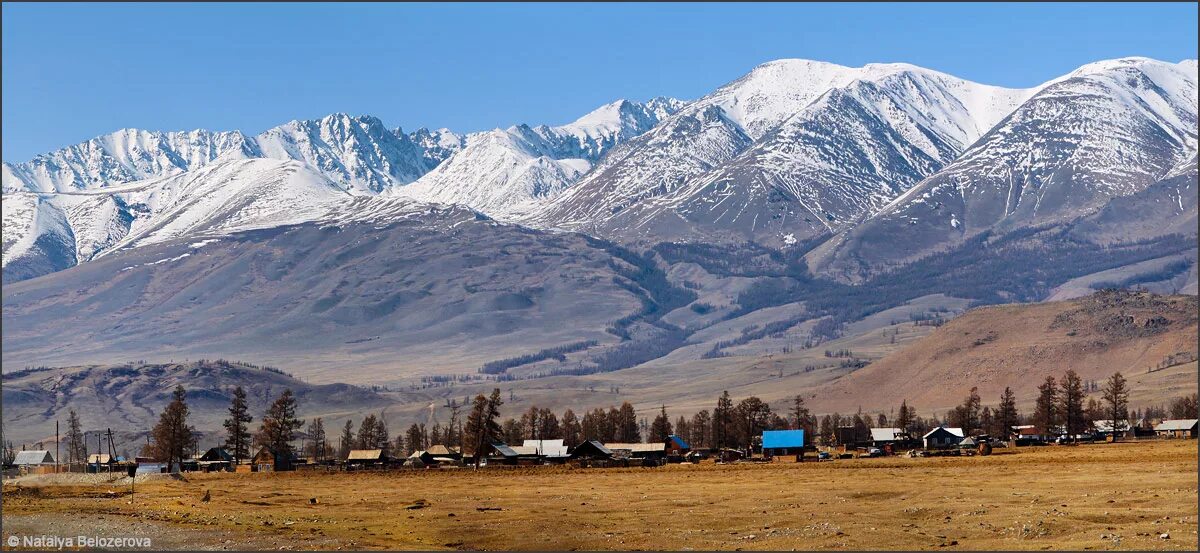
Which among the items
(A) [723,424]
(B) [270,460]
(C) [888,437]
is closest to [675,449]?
(A) [723,424]

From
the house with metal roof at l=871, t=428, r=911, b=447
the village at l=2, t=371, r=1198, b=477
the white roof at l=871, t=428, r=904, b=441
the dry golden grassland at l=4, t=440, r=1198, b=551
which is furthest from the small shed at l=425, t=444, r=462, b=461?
the dry golden grassland at l=4, t=440, r=1198, b=551

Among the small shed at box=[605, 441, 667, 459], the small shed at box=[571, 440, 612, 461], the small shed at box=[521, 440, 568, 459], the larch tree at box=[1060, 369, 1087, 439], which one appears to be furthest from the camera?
the larch tree at box=[1060, 369, 1087, 439]

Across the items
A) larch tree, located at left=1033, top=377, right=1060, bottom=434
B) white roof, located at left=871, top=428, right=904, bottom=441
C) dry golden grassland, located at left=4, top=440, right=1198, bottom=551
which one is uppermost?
larch tree, located at left=1033, top=377, right=1060, bottom=434

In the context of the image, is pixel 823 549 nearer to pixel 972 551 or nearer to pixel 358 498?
pixel 972 551

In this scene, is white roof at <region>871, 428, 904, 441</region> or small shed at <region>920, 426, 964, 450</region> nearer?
small shed at <region>920, 426, 964, 450</region>

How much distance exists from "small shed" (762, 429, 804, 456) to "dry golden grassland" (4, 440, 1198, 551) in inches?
1995

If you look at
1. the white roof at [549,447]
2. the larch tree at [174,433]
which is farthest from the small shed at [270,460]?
the white roof at [549,447]

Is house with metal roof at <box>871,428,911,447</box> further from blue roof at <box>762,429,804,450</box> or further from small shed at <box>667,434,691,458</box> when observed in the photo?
blue roof at <box>762,429,804,450</box>

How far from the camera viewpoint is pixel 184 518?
2574 inches

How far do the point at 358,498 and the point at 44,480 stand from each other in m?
23.6

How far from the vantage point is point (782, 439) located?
15162 centimetres

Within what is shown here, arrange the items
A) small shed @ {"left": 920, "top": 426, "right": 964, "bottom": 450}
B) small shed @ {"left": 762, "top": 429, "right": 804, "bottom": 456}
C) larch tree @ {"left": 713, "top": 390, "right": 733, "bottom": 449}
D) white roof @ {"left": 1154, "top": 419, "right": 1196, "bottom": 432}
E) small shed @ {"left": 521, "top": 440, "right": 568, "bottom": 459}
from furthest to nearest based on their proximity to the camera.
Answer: white roof @ {"left": 1154, "top": 419, "right": 1196, "bottom": 432} < small shed @ {"left": 920, "top": 426, "right": 964, "bottom": 450} < larch tree @ {"left": 713, "top": 390, "right": 733, "bottom": 449} < small shed @ {"left": 521, "top": 440, "right": 568, "bottom": 459} < small shed @ {"left": 762, "top": 429, "right": 804, "bottom": 456}

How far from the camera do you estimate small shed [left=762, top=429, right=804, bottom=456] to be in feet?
490

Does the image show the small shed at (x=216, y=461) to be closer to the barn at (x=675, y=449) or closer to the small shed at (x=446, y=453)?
the small shed at (x=446, y=453)
